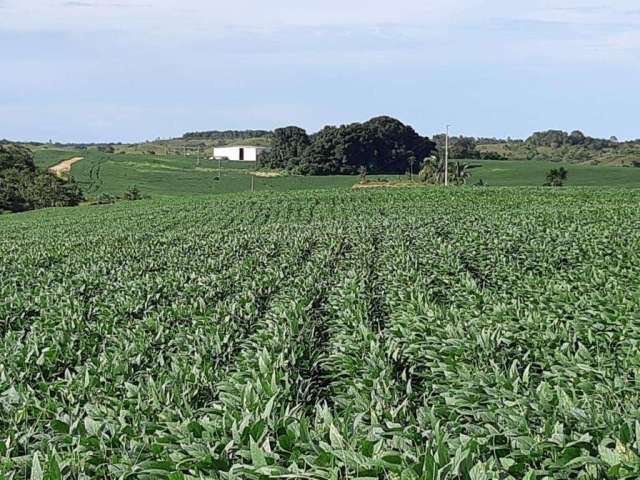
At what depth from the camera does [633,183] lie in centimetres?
7219

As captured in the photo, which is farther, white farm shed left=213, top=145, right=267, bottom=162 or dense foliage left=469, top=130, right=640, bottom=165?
white farm shed left=213, top=145, right=267, bottom=162

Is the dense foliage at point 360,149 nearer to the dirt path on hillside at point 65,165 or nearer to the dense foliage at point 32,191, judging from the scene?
the dirt path on hillside at point 65,165

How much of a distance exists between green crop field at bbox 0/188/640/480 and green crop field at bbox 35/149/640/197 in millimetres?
61525

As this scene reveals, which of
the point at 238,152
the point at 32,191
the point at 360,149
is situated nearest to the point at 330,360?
the point at 32,191

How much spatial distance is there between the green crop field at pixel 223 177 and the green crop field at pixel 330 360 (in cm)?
6152

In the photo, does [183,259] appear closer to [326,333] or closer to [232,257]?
[232,257]

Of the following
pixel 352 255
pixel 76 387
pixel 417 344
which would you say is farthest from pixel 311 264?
pixel 76 387

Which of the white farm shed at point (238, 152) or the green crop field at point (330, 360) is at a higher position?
the green crop field at point (330, 360)

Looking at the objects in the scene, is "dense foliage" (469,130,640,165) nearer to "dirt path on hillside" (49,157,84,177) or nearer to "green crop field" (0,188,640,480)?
"dirt path on hillside" (49,157,84,177)

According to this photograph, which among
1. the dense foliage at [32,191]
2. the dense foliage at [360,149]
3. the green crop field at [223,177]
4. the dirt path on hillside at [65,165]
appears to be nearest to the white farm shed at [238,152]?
the green crop field at [223,177]

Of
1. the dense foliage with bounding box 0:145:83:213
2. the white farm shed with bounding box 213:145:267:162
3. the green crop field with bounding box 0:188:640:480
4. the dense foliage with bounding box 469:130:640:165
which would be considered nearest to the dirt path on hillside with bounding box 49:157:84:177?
the white farm shed with bounding box 213:145:267:162

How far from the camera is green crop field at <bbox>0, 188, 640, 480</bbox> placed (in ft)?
12.2

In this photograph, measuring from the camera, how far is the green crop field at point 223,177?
79750mm

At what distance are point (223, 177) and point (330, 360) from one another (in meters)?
92.8
